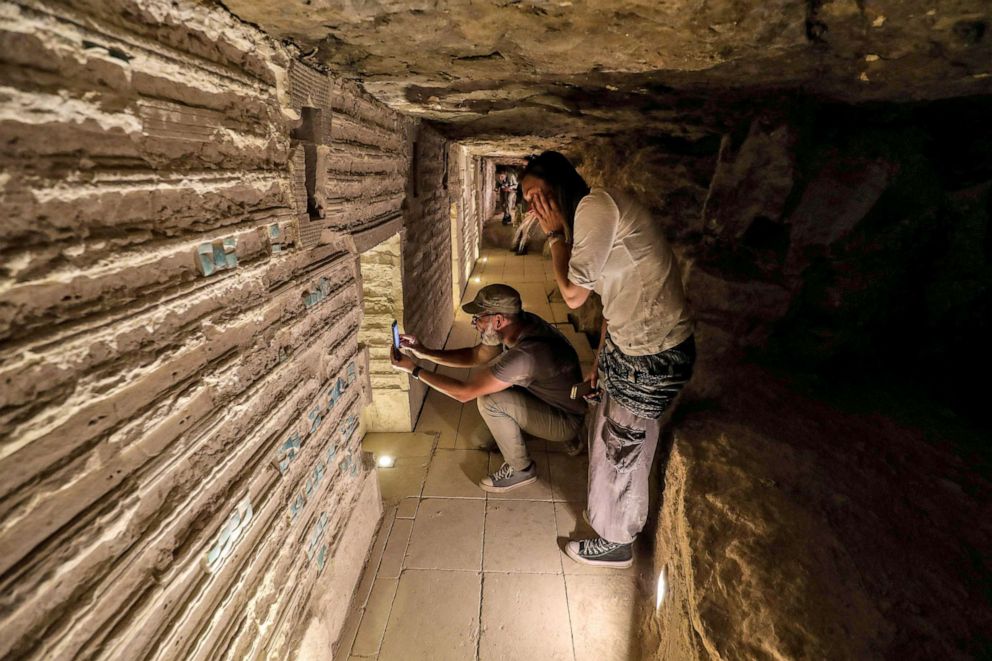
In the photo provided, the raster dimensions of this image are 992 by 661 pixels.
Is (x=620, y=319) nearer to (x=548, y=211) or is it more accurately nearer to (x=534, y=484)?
(x=548, y=211)

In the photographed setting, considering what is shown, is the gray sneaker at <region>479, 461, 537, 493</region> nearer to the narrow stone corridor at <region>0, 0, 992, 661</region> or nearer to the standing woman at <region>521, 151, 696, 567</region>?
the narrow stone corridor at <region>0, 0, 992, 661</region>

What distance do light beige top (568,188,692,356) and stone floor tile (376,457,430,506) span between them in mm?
2250

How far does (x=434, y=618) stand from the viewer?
8.22 feet

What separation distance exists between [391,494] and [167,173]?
A: 2937 mm

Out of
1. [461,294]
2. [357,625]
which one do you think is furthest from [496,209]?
[357,625]

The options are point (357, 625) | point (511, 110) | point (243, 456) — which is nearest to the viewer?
A: point (243, 456)

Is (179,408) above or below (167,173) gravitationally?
below

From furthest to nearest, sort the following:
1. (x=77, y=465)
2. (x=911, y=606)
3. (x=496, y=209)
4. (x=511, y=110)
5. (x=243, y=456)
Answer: (x=496, y=209)
(x=511, y=110)
(x=911, y=606)
(x=243, y=456)
(x=77, y=465)

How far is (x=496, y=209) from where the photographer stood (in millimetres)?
18703

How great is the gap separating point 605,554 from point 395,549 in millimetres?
1490

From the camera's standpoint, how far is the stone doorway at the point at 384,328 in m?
3.51

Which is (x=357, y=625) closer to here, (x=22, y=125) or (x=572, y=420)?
(x=572, y=420)

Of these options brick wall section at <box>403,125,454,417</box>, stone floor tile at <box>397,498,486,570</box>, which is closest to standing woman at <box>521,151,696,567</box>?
stone floor tile at <box>397,498,486,570</box>

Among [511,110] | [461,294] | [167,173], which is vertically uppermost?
[511,110]
